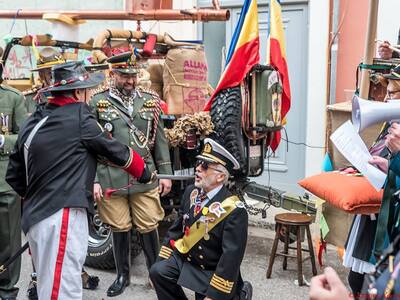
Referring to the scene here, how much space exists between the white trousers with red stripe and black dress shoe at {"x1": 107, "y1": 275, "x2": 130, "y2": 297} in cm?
123

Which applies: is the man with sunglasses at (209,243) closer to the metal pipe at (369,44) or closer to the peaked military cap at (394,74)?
the metal pipe at (369,44)

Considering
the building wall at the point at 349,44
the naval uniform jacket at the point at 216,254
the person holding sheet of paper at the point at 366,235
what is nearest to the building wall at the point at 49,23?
the building wall at the point at 349,44

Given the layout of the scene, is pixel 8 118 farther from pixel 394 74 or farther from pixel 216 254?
pixel 394 74

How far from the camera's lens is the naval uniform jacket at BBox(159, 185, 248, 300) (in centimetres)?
342

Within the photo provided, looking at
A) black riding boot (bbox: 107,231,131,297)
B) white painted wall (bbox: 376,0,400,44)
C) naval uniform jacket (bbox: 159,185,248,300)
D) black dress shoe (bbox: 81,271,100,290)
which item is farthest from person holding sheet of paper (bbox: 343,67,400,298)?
white painted wall (bbox: 376,0,400,44)

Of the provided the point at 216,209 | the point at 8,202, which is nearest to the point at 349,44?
the point at 216,209

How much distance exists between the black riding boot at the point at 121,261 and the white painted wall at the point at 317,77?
289 centimetres

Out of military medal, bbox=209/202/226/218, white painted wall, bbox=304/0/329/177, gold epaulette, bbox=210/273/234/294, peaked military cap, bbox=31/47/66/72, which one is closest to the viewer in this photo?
gold epaulette, bbox=210/273/234/294

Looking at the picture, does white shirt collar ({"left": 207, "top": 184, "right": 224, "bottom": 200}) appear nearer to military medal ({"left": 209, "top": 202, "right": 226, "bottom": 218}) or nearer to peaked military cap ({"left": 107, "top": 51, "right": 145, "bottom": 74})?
military medal ({"left": 209, "top": 202, "right": 226, "bottom": 218})

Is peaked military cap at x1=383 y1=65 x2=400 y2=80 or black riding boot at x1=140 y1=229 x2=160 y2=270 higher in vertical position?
peaked military cap at x1=383 y1=65 x2=400 y2=80

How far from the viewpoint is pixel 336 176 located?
3.28 metres

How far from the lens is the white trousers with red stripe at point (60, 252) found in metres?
3.27

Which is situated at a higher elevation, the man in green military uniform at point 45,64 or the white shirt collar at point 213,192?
the man in green military uniform at point 45,64

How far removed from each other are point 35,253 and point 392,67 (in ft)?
8.22
